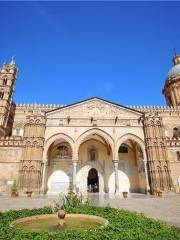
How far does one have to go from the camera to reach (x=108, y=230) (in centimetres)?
561

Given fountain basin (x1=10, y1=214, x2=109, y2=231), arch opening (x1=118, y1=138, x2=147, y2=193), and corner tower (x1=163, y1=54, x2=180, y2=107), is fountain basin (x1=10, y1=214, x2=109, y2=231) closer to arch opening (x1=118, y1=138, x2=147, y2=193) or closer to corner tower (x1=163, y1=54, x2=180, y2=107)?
arch opening (x1=118, y1=138, x2=147, y2=193)

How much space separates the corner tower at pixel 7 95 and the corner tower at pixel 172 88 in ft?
93.7

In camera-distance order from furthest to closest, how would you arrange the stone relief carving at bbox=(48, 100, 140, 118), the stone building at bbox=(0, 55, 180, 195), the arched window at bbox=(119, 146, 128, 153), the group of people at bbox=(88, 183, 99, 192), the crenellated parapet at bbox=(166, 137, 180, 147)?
the arched window at bbox=(119, 146, 128, 153) < the group of people at bbox=(88, 183, 99, 192) < the stone relief carving at bbox=(48, 100, 140, 118) < the crenellated parapet at bbox=(166, 137, 180, 147) < the stone building at bbox=(0, 55, 180, 195)

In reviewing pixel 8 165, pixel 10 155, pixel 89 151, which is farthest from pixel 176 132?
pixel 8 165

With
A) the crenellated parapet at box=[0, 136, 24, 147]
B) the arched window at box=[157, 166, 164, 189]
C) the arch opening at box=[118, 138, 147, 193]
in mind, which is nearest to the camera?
the arched window at box=[157, 166, 164, 189]

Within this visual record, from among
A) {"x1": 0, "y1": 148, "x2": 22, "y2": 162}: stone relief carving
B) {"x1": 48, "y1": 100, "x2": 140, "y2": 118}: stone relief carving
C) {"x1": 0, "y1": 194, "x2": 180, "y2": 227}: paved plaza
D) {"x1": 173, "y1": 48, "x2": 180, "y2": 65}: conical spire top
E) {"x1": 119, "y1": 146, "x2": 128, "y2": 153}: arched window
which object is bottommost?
{"x1": 0, "y1": 194, "x2": 180, "y2": 227}: paved plaza

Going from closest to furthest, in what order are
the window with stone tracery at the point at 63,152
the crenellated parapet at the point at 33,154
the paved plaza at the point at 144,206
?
the paved plaza at the point at 144,206, the crenellated parapet at the point at 33,154, the window with stone tracery at the point at 63,152

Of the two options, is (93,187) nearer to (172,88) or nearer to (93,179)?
(93,179)

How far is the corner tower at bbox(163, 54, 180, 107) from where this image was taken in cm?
3878

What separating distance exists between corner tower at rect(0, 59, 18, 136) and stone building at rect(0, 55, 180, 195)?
5.9 inches

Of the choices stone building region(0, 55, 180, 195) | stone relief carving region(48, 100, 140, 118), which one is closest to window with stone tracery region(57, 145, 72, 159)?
stone building region(0, 55, 180, 195)

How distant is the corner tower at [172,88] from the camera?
38778mm

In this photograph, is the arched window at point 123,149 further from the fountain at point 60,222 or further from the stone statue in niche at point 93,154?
the fountain at point 60,222

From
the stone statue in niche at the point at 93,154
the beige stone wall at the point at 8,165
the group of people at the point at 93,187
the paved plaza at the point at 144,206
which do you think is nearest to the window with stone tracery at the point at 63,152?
the stone statue in niche at the point at 93,154
